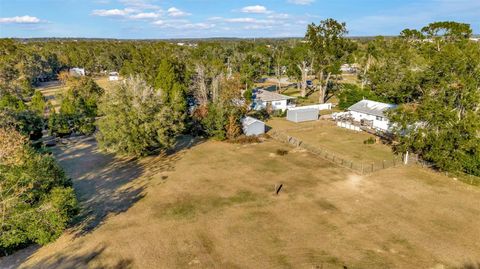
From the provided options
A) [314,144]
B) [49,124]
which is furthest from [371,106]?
[49,124]

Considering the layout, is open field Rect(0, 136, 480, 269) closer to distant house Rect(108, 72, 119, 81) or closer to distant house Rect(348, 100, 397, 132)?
distant house Rect(348, 100, 397, 132)

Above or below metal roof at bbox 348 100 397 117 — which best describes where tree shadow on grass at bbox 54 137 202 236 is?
below

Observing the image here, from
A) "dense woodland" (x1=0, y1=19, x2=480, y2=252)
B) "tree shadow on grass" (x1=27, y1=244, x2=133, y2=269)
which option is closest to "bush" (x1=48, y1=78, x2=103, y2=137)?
"dense woodland" (x1=0, y1=19, x2=480, y2=252)

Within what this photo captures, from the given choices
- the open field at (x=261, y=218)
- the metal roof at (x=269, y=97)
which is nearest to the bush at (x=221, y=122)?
the open field at (x=261, y=218)

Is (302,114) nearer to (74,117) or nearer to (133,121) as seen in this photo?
(133,121)

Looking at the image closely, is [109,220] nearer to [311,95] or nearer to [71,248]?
[71,248]
